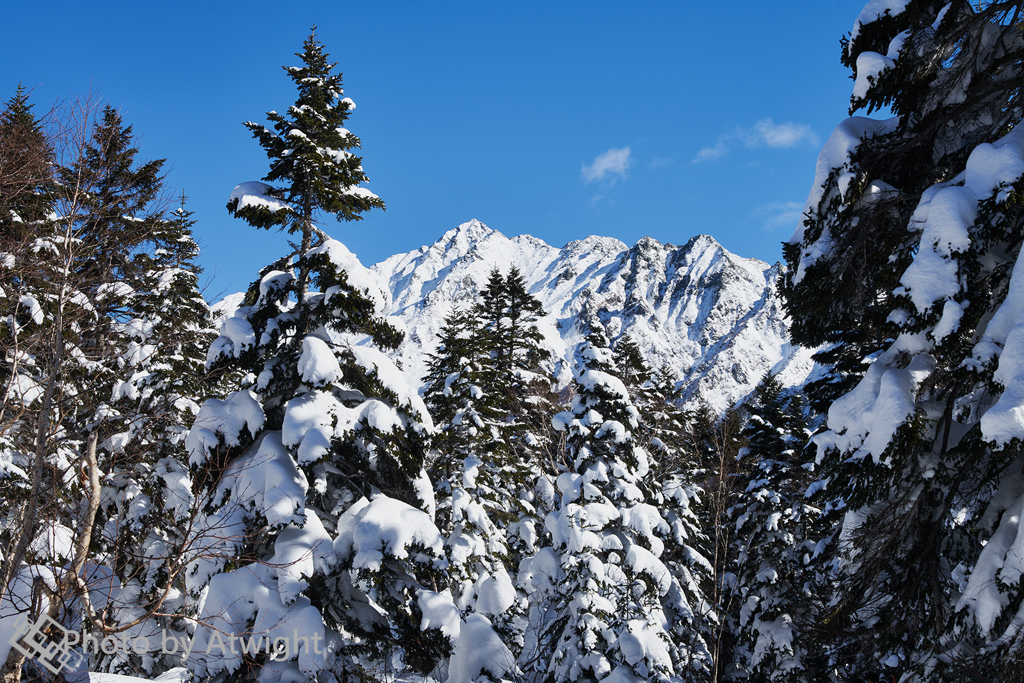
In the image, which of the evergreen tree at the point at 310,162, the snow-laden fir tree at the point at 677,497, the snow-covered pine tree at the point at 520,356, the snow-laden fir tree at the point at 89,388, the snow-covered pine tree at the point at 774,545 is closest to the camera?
the snow-laden fir tree at the point at 89,388

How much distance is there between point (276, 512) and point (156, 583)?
23.5 feet

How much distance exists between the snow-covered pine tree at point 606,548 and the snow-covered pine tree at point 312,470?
4.98 meters

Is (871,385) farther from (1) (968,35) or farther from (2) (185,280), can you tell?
(2) (185,280)

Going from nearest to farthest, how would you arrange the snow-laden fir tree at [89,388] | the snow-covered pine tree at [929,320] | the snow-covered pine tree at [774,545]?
1. the snow-covered pine tree at [929,320]
2. the snow-laden fir tree at [89,388]
3. the snow-covered pine tree at [774,545]

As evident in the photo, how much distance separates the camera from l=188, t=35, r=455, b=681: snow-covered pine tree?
749 centimetres

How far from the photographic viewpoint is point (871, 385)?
19.6 ft

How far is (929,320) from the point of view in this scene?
5.44 metres

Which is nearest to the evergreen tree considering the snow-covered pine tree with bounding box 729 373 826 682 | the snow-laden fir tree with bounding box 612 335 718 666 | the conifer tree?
the conifer tree

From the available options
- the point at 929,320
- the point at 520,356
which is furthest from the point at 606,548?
the point at 520,356

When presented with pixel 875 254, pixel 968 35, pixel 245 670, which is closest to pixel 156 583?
pixel 245 670

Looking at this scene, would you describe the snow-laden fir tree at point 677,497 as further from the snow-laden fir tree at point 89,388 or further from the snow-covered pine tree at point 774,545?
the snow-laden fir tree at point 89,388

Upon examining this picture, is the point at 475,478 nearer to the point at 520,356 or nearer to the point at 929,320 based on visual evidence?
the point at 520,356

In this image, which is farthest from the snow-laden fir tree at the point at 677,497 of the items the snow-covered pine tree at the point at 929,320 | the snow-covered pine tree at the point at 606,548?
the snow-covered pine tree at the point at 929,320

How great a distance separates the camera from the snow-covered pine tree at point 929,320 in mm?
5035
